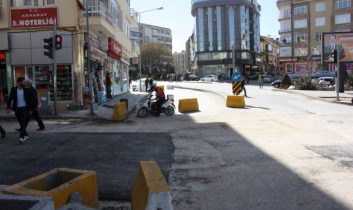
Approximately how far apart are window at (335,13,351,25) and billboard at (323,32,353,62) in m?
45.7

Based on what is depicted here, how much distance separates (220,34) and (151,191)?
355 ft

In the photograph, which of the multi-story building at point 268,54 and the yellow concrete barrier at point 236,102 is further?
the multi-story building at point 268,54

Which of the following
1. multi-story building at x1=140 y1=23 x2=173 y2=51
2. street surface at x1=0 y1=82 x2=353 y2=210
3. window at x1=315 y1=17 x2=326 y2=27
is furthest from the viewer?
multi-story building at x1=140 y1=23 x2=173 y2=51

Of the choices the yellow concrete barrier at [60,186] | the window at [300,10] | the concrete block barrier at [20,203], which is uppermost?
the window at [300,10]

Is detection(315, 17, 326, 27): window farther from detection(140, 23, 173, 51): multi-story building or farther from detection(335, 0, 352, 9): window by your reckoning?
detection(140, 23, 173, 51): multi-story building

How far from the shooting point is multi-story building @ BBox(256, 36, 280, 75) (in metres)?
144

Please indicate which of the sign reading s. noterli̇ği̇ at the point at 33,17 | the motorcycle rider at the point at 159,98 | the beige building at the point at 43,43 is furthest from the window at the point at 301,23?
the motorcycle rider at the point at 159,98

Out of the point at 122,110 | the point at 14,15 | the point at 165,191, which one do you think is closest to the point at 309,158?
the point at 165,191

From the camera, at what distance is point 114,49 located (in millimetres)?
33062

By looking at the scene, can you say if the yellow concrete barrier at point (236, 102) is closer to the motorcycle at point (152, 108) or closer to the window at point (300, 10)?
the motorcycle at point (152, 108)

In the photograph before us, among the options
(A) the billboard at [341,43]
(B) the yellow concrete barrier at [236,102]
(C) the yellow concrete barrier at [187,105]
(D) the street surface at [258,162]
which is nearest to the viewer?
(D) the street surface at [258,162]

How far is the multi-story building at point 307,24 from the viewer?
283ft

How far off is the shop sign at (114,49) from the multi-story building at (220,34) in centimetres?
7345

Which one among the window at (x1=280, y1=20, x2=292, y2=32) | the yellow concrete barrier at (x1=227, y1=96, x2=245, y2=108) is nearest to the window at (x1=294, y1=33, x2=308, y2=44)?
the window at (x1=280, y1=20, x2=292, y2=32)
